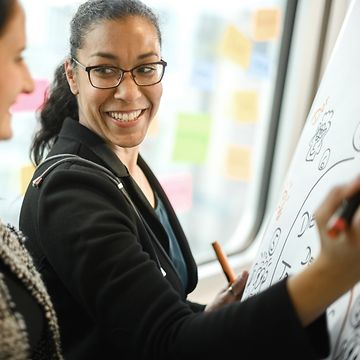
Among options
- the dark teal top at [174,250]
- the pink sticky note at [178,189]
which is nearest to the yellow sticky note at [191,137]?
the pink sticky note at [178,189]

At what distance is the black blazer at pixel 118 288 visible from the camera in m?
0.65

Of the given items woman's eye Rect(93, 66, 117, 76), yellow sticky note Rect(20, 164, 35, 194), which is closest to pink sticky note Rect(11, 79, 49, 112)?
yellow sticky note Rect(20, 164, 35, 194)

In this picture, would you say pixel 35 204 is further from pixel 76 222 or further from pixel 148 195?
pixel 148 195

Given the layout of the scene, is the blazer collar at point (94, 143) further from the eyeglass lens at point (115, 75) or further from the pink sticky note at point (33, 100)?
the pink sticky note at point (33, 100)

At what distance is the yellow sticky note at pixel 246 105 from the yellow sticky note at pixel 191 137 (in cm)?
18

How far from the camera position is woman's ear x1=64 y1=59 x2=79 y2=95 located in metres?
1.03

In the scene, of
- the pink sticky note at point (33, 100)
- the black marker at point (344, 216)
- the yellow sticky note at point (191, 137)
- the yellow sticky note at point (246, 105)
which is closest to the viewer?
the black marker at point (344, 216)

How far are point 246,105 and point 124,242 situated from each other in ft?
4.31

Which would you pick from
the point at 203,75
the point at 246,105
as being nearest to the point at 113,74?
the point at 203,75

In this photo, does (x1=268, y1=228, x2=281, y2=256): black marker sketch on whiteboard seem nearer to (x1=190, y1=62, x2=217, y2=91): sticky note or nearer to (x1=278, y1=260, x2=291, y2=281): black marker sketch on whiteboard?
(x1=278, y1=260, x2=291, y2=281): black marker sketch on whiteboard

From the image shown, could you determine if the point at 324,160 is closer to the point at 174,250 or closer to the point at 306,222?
the point at 306,222

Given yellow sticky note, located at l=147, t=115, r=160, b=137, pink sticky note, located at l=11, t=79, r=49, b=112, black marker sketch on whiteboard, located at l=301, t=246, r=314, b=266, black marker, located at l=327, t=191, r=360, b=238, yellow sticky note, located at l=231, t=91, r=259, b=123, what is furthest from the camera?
yellow sticky note, located at l=231, t=91, r=259, b=123

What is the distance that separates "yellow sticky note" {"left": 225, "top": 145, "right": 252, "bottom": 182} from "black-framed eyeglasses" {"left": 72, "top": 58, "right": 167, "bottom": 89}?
1092 millimetres

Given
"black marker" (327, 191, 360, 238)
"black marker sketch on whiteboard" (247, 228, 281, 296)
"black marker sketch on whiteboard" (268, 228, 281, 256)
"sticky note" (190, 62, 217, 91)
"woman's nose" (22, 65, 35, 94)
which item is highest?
"sticky note" (190, 62, 217, 91)
